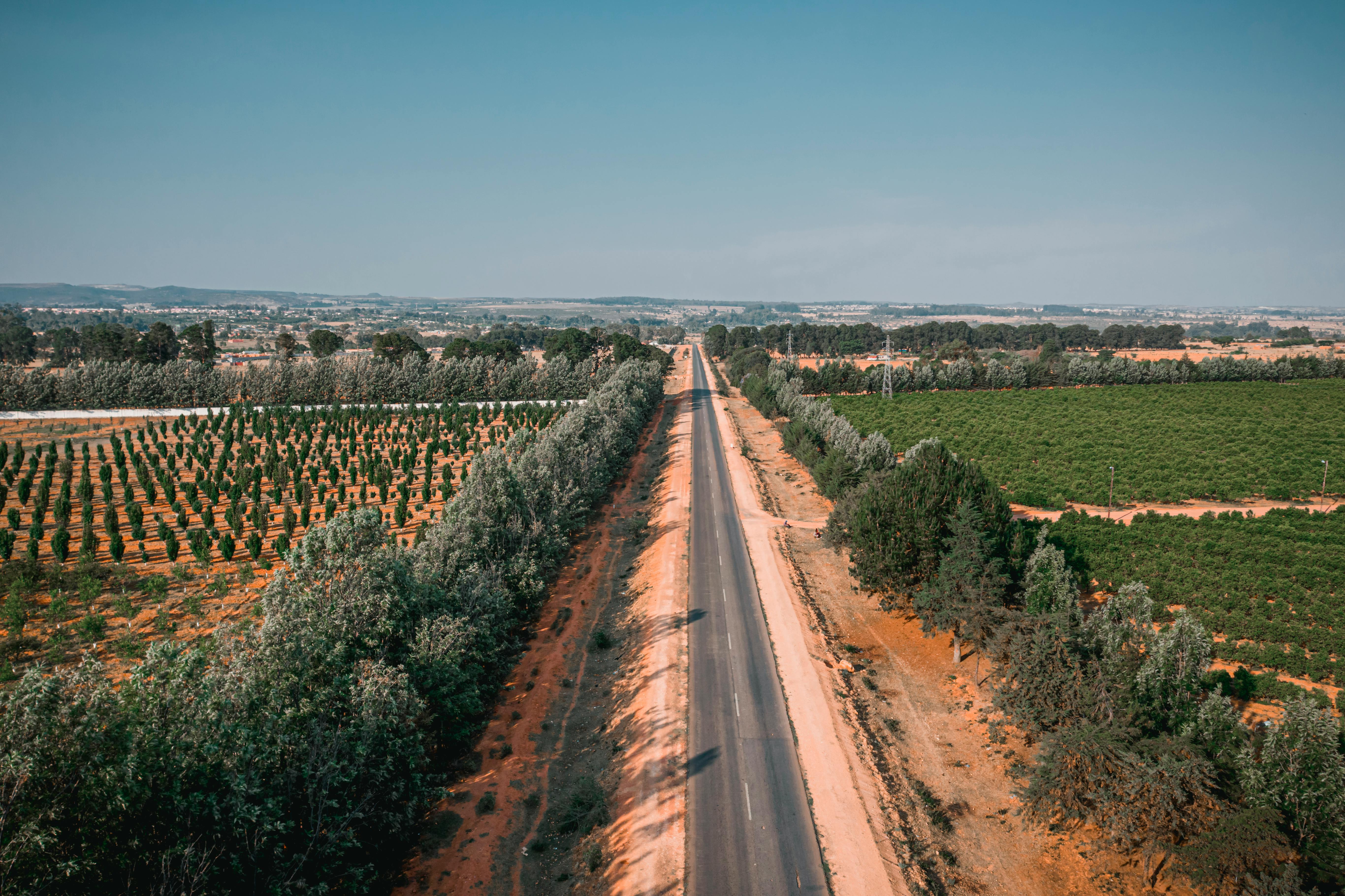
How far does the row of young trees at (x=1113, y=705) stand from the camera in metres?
18.4

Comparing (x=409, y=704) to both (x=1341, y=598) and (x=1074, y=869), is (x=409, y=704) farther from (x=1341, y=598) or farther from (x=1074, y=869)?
(x=1341, y=598)

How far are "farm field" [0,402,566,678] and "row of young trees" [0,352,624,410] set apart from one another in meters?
8.00

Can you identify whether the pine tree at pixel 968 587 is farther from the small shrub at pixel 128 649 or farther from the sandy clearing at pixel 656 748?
the small shrub at pixel 128 649

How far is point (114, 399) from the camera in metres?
101

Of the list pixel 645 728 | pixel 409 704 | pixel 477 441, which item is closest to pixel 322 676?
pixel 409 704

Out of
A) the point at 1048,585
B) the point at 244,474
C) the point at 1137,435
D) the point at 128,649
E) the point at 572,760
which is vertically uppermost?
the point at 1137,435

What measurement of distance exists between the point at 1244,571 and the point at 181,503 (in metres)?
78.2

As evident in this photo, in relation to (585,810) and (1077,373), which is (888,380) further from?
(585,810)

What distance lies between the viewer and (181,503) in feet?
179

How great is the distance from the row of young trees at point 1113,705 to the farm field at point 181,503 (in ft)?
90.4

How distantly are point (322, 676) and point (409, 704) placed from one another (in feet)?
9.86

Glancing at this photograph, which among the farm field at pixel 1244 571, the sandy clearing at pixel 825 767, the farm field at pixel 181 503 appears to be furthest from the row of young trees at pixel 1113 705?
the farm field at pixel 181 503

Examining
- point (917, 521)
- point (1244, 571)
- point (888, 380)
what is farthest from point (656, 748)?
point (888, 380)

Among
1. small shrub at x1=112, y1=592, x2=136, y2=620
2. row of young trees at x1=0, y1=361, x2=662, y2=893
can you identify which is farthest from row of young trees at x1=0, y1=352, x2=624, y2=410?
row of young trees at x1=0, y1=361, x2=662, y2=893
